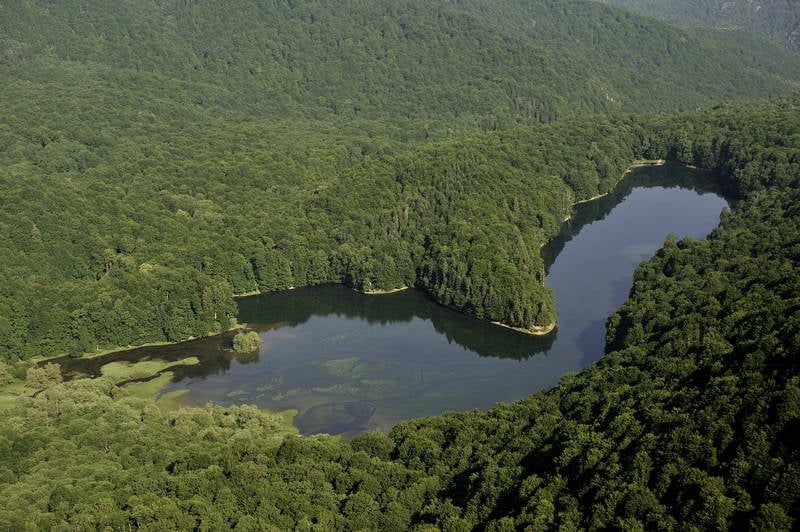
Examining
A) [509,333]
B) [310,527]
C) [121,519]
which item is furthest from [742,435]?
[509,333]

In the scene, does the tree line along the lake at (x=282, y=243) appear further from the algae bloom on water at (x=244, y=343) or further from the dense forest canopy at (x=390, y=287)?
the algae bloom on water at (x=244, y=343)

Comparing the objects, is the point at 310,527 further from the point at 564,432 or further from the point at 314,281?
the point at 314,281

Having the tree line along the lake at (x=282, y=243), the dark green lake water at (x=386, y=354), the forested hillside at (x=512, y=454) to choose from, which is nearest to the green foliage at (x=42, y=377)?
the forested hillside at (x=512, y=454)

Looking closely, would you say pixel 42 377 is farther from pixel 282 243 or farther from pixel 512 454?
pixel 512 454

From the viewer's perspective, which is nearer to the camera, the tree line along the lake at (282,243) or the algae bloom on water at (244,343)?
the algae bloom on water at (244,343)

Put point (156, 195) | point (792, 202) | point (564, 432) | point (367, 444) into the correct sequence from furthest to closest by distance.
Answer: point (156, 195) → point (792, 202) → point (367, 444) → point (564, 432)

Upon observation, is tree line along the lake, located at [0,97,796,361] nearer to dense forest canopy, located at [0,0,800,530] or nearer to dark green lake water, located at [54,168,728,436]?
dense forest canopy, located at [0,0,800,530]

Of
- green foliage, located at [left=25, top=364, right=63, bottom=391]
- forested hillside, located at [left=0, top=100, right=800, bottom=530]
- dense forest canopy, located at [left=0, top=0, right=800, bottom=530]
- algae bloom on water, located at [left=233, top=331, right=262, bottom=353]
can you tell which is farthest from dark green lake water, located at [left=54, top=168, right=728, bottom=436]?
forested hillside, located at [left=0, top=100, right=800, bottom=530]

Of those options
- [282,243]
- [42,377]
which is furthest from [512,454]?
[282,243]
